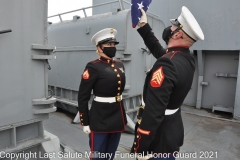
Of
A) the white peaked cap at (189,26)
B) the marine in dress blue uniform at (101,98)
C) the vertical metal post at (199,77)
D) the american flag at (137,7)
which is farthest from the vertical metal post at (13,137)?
the vertical metal post at (199,77)

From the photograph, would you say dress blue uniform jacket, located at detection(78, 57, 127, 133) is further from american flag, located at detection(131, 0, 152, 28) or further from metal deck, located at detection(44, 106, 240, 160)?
metal deck, located at detection(44, 106, 240, 160)

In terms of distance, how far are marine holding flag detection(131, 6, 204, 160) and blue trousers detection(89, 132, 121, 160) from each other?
2.62ft

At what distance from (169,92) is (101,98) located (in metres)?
1.07

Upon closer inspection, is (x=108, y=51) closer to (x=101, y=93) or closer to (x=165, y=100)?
(x=101, y=93)

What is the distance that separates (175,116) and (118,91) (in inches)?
33.2

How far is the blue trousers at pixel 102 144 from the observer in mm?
2031

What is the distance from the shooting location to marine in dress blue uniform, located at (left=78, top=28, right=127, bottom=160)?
6.61 feet

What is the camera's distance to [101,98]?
206cm

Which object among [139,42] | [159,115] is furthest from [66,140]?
[159,115]

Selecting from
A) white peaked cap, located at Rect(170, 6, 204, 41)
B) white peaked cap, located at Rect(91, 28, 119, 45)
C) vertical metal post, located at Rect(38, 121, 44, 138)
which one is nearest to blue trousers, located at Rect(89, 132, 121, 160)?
vertical metal post, located at Rect(38, 121, 44, 138)

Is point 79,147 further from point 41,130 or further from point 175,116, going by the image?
point 175,116

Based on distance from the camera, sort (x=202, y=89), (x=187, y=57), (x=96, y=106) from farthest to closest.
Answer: (x=202, y=89) < (x=96, y=106) < (x=187, y=57)

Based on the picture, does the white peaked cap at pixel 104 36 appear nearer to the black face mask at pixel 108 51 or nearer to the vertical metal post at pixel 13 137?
the black face mask at pixel 108 51

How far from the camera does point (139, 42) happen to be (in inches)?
148
